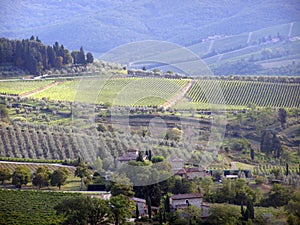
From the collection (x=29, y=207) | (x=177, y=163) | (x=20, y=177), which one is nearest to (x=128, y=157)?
(x=177, y=163)

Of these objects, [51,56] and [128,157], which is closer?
[128,157]

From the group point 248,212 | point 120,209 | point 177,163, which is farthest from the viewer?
point 177,163

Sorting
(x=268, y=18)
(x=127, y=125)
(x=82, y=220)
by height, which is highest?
(x=268, y=18)

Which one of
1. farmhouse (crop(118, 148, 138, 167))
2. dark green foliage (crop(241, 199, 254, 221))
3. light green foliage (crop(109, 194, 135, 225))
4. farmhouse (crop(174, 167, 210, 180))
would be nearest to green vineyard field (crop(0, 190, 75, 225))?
light green foliage (crop(109, 194, 135, 225))

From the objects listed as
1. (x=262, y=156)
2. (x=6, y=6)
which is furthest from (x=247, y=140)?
(x=6, y=6)

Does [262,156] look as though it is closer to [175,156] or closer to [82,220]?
[175,156]

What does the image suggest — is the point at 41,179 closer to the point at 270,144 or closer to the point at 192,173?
the point at 192,173

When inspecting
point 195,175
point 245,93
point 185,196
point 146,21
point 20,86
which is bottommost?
point 185,196
